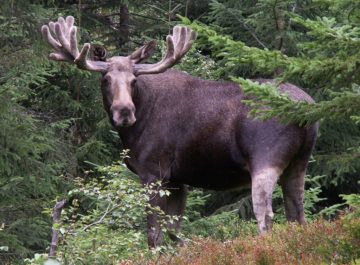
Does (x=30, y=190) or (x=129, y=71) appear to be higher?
(x=129, y=71)

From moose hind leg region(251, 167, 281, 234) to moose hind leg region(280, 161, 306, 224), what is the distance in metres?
0.56

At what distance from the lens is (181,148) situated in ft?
35.3

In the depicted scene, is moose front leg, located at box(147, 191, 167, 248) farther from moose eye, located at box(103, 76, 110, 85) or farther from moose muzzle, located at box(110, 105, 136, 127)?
moose eye, located at box(103, 76, 110, 85)

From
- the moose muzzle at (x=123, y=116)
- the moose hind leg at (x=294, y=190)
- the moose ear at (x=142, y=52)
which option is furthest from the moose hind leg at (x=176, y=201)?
the moose ear at (x=142, y=52)

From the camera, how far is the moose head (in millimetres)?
10594

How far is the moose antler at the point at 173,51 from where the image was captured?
11.3 m

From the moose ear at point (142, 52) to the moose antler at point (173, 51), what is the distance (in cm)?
11

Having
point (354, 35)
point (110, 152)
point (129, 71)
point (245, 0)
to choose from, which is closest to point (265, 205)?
point (129, 71)

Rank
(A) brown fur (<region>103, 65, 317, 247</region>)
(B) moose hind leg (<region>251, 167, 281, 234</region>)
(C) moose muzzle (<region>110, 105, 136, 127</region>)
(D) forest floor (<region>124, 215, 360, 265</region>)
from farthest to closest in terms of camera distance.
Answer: (C) moose muzzle (<region>110, 105, 136, 127</region>) < (A) brown fur (<region>103, 65, 317, 247</region>) < (B) moose hind leg (<region>251, 167, 281, 234</region>) < (D) forest floor (<region>124, 215, 360, 265</region>)

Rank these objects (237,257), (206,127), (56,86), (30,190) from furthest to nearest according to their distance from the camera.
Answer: (56,86) < (30,190) < (206,127) < (237,257)

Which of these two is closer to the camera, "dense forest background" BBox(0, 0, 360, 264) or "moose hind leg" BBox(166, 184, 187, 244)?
"moose hind leg" BBox(166, 184, 187, 244)

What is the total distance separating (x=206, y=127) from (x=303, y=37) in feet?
17.4

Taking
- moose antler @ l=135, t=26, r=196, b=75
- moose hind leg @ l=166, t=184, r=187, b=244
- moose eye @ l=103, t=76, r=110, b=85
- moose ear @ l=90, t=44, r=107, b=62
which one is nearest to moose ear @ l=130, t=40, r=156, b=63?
moose antler @ l=135, t=26, r=196, b=75

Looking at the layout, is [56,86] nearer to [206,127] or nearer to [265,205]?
[206,127]
